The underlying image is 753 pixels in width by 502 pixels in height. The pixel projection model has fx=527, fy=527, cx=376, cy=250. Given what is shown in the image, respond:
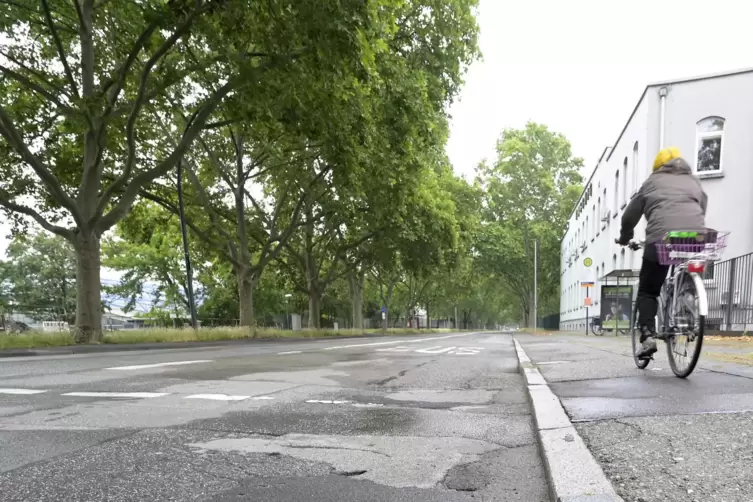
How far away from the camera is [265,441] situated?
3.24 m

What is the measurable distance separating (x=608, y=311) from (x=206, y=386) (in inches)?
741

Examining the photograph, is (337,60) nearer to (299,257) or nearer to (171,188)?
(171,188)

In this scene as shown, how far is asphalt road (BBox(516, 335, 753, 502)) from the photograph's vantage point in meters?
2.03

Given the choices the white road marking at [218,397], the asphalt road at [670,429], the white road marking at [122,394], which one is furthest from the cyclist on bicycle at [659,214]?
the white road marking at [122,394]

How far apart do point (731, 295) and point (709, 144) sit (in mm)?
7238

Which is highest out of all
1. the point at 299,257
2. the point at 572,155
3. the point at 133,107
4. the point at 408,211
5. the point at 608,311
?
the point at 572,155

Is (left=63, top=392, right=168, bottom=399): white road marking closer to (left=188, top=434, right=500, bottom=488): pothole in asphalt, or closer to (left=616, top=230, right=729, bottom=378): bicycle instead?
(left=188, top=434, right=500, bottom=488): pothole in asphalt

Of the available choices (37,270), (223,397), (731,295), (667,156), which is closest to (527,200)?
(731,295)

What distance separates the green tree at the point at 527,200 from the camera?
45.9m

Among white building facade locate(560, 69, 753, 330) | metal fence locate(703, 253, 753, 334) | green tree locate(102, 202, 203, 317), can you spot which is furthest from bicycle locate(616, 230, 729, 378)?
green tree locate(102, 202, 203, 317)

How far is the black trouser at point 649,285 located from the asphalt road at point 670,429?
1.85ft

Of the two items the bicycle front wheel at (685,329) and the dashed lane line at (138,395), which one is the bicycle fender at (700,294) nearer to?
the bicycle front wheel at (685,329)

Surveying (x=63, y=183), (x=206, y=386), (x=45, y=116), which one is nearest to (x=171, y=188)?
(x=63, y=183)

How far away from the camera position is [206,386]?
565 centimetres
